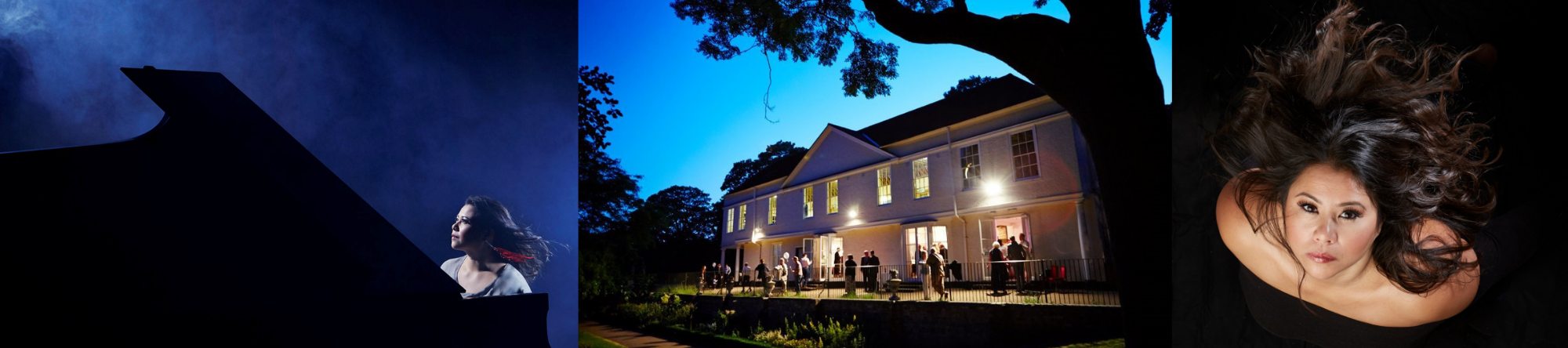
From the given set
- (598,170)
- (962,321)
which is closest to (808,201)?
(962,321)

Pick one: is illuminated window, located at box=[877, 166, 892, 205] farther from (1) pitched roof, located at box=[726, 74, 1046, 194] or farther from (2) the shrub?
(2) the shrub

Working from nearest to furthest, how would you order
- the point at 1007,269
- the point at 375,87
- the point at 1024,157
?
the point at 375,87, the point at 1007,269, the point at 1024,157

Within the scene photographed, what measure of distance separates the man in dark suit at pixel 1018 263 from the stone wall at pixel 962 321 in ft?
3.39

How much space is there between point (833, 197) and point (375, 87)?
869cm

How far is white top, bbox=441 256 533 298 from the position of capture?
267 cm

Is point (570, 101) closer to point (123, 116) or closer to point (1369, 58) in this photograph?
point (123, 116)

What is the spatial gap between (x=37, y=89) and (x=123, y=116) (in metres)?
0.32

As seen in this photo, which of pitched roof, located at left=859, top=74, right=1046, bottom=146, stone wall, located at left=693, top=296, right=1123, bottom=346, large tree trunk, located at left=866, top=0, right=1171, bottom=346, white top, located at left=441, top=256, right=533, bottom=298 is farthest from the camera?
pitched roof, located at left=859, top=74, right=1046, bottom=146

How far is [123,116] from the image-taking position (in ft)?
7.60

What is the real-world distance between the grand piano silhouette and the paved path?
157 inches

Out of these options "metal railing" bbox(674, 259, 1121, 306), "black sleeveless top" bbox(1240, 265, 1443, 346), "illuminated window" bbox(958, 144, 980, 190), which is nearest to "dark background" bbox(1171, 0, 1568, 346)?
"black sleeveless top" bbox(1240, 265, 1443, 346)

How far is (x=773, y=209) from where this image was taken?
12.7 meters

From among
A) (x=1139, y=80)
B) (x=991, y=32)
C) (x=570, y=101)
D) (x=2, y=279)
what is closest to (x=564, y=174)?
(x=570, y=101)

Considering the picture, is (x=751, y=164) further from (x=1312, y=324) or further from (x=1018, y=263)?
(x=1312, y=324)
